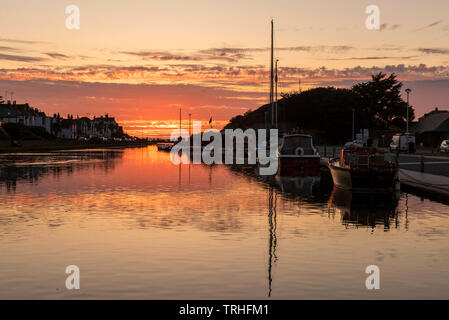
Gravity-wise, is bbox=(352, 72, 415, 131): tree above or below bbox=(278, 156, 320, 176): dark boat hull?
above

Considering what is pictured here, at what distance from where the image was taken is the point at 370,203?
20719 mm

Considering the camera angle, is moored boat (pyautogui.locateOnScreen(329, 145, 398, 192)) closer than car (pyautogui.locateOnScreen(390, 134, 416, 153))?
Yes

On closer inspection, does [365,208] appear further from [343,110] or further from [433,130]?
[343,110]

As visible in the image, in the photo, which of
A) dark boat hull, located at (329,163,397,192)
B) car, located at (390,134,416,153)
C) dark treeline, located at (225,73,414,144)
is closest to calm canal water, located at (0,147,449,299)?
dark boat hull, located at (329,163,397,192)

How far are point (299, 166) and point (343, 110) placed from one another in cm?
11035

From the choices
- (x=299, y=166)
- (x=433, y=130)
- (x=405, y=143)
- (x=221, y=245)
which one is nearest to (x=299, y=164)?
(x=299, y=166)

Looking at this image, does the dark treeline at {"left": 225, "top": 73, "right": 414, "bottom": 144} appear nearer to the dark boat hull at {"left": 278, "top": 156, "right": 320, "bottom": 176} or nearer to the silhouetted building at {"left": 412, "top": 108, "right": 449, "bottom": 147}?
the silhouetted building at {"left": 412, "top": 108, "right": 449, "bottom": 147}

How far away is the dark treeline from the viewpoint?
140250 millimetres

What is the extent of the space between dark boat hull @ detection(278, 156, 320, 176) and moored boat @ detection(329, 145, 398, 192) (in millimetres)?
9814

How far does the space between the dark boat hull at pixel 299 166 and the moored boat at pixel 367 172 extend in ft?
32.2

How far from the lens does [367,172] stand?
2422 centimetres

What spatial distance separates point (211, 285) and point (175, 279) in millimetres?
695

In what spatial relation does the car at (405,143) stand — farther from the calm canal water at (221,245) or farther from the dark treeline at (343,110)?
the dark treeline at (343,110)

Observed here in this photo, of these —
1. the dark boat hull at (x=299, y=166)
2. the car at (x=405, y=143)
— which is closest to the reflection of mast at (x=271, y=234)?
the dark boat hull at (x=299, y=166)
